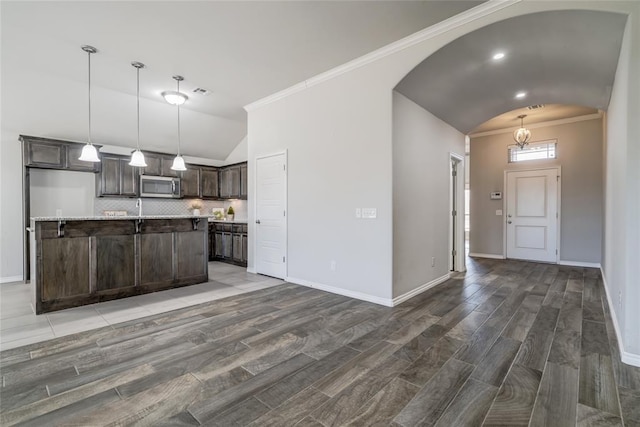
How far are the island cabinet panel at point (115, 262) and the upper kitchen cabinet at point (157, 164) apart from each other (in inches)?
122

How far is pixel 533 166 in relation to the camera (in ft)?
21.8

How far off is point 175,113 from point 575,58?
20.6 feet

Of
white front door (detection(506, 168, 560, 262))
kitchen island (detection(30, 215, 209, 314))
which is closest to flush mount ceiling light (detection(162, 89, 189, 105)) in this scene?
kitchen island (detection(30, 215, 209, 314))

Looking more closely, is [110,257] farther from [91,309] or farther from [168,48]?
[168,48]

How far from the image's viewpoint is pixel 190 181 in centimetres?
725

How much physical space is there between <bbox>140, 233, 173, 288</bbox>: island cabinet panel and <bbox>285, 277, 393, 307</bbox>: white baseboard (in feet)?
5.90

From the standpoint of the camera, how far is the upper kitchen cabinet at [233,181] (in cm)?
724

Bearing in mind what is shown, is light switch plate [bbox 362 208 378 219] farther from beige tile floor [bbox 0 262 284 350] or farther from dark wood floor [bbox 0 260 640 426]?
beige tile floor [bbox 0 262 284 350]

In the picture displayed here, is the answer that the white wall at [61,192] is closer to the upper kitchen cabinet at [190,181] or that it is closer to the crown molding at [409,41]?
the upper kitchen cabinet at [190,181]

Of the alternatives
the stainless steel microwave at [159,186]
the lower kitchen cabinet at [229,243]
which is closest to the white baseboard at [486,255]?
the lower kitchen cabinet at [229,243]

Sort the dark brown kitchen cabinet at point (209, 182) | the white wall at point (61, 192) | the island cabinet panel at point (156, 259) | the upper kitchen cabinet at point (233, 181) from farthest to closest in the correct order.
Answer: the dark brown kitchen cabinet at point (209, 182)
the upper kitchen cabinet at point (233, 181)
the white wall at point (61, 192)
the island cabinet panel at point (156, 259)

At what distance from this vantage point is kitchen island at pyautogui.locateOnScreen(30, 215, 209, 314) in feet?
11.0

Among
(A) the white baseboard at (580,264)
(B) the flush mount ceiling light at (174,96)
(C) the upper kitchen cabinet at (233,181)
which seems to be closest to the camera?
(B) the flush mount ceiling light at (174,96)

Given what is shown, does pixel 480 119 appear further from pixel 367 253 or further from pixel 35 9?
pixel 35 9
